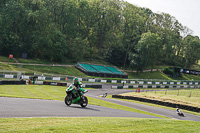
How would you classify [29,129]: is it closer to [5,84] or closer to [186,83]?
[5,84]

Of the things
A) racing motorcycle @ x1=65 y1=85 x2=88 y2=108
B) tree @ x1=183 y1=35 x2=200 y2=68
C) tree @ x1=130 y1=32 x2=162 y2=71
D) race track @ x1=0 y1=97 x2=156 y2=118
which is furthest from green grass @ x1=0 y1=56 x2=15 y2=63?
tree @ x1=183 y1=35 x2=200 y2=68

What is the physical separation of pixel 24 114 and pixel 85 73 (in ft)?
187

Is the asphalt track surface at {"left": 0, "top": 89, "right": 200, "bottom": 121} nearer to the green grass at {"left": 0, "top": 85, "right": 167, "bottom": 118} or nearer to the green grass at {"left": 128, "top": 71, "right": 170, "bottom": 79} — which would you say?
the green grass at {"left": 0, "top": 85, "right": 167, "bottom": 118}

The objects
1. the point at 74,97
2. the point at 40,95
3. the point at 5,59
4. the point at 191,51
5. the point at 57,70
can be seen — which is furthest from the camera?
the point at 191,51

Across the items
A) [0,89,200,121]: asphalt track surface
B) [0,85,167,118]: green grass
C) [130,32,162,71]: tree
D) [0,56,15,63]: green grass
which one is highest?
[130,32,162,71]: tree

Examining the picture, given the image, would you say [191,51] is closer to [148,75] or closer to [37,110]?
[148,75]

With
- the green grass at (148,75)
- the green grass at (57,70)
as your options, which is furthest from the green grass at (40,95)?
the green grass at (148,75)

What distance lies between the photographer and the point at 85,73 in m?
68.4

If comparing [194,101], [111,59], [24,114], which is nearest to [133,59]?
[111,59]

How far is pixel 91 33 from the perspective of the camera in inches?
3809

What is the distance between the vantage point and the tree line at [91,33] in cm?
6850

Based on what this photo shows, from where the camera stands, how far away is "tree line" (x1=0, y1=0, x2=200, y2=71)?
6850 cm

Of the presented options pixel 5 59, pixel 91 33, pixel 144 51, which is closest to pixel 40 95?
pixel 5 59

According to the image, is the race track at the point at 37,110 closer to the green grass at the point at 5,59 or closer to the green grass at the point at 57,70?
the green grass at the point at 57,70
